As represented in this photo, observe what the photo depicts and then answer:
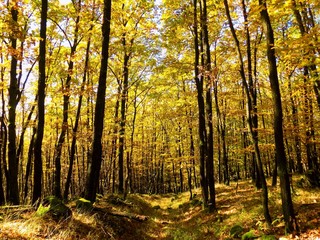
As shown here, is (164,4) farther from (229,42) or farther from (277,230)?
(277,230)

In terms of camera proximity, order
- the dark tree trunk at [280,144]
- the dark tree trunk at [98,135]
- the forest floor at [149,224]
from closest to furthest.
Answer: the forest floor at [149,224] → the dark tree trunk at [280,144] → the dark tree trunk at [98,135]

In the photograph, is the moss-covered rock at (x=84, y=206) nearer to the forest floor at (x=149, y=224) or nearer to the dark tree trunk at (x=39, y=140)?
the forest floor at (x=149, y=224)

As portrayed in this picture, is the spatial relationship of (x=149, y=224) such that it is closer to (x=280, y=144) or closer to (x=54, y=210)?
(x=54, y=210)

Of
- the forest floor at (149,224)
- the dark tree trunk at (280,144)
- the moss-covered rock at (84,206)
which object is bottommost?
the forest floor at (149,224)

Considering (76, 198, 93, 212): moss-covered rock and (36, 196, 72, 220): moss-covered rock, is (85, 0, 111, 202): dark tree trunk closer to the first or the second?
(76, 198, 93, 212): moss-covered rock

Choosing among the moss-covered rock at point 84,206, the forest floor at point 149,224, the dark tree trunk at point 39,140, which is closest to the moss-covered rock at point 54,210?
the forest floor at point 149,224

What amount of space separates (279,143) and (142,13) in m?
15.4

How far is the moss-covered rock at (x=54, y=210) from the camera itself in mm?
→ 7789

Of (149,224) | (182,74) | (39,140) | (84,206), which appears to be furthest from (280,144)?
(182,74)

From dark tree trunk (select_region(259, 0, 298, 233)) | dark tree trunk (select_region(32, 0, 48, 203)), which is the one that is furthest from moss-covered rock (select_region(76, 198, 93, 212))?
dark tree trunk (select_region(259, 0, 298, 233))

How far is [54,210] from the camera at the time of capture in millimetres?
8125

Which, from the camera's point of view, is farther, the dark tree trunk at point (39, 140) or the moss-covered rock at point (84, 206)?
the dark tree trunk at point (39, 140)

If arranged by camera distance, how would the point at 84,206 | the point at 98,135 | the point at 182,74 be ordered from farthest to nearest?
1. the point at 182,74
2. the point at 98,135
3. the point at 84,206

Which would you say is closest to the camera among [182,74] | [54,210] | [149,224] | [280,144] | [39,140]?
[280,144]
